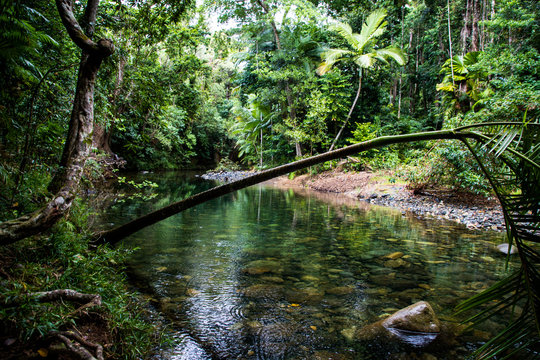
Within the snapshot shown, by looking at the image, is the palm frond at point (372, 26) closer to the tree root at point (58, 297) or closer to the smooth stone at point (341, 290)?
the smooth stone at point (341, 290)

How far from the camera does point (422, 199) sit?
10.2 metres

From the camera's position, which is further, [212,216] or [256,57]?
[256,57]

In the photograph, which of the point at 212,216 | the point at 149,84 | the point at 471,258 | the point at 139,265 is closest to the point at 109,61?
the point at 149,84

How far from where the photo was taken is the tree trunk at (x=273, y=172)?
1.99 meters

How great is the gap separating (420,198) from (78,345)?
35.7ft

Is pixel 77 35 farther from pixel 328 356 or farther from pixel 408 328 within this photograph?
pixel 408 328

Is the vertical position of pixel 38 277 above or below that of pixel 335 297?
above

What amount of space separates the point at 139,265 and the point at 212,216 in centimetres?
427

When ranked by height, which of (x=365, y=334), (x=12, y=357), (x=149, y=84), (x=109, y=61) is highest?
(x=109, y=61)

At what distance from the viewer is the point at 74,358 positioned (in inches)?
63.1

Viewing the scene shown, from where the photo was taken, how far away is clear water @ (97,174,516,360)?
2.50m

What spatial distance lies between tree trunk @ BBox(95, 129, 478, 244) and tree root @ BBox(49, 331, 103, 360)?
146 centimetres

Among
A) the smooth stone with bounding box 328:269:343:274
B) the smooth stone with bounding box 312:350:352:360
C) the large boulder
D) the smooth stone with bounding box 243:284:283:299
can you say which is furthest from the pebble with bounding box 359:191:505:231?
the smooth stone with bounding box 312:350:352:360

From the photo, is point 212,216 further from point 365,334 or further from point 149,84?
point 365,334
